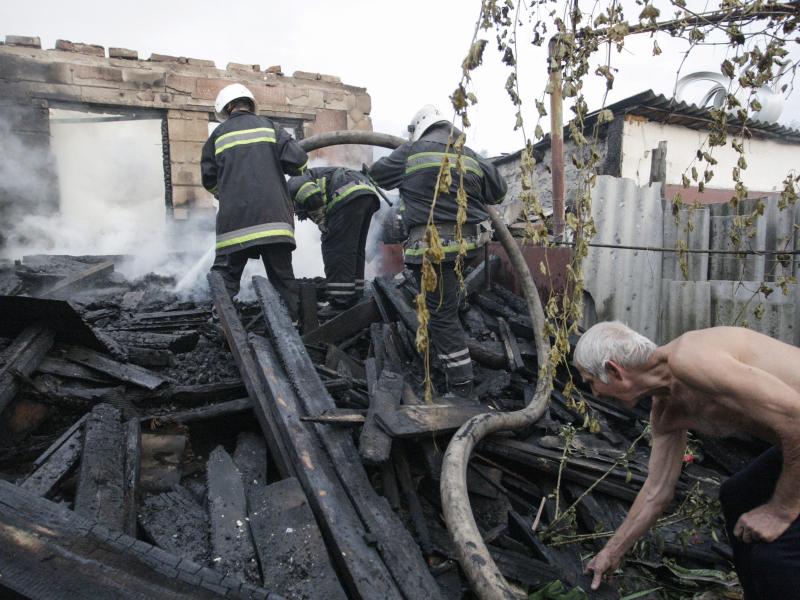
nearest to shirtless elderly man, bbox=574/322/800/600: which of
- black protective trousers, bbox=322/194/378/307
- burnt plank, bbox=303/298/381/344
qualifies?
burnt plank, bbox=303/298/381/344

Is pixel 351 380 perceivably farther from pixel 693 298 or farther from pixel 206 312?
pixel 693 298

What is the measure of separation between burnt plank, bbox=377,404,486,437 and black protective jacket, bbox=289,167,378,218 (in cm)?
336

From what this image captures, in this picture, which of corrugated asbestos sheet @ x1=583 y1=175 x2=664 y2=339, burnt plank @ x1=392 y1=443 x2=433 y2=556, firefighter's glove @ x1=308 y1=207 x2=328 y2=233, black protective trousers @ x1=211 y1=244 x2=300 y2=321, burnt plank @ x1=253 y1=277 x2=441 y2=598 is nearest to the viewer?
burnt plank @ x1=253 y1=277 x2=441 y2=598

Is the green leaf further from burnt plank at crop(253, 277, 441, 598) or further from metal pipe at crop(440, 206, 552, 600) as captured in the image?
burnt plank at crop(253, 277, 441, 598)

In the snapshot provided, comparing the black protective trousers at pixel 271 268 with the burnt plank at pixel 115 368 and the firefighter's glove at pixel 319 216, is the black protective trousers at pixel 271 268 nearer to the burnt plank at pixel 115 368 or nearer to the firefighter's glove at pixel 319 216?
the firefighter's glove at pixel 319 216

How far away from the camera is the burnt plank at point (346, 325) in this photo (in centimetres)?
523

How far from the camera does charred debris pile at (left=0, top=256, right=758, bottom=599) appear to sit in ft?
6.97

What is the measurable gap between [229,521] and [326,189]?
177 inches

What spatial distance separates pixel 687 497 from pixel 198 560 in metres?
3.00

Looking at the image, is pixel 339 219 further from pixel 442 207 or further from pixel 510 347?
pixel 510 347

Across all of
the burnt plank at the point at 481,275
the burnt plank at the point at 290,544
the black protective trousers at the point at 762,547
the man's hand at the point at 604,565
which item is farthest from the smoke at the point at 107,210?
the black protective trousers at the point at 762,547

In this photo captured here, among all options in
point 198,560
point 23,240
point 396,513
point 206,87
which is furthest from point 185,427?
point 206,87

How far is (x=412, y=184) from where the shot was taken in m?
4.71

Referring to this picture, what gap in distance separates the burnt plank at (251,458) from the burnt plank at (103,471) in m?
0.66
